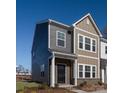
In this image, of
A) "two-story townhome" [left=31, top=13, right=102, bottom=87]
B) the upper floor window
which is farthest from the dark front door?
the upper floor window

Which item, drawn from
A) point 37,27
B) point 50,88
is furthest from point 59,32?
point 50,88

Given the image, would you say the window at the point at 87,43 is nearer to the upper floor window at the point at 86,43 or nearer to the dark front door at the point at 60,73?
the upper floor window at the point at 86,43

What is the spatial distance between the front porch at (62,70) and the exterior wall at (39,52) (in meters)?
0.06

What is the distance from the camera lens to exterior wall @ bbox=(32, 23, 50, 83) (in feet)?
6.75

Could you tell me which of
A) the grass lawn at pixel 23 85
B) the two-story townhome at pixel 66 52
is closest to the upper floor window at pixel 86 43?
the two-story townhome at pixel 66 52

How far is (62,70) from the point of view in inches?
84.2

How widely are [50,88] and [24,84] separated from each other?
0.24m

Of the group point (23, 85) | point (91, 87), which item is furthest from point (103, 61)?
point (23, 85)

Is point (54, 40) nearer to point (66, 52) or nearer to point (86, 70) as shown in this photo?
point (66, 52)

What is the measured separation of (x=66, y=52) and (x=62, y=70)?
172 millimetres

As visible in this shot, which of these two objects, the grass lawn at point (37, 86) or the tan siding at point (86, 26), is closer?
the grass lawn at point (37, 86)

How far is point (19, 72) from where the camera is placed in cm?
215

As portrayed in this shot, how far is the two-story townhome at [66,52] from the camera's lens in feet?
6.78
